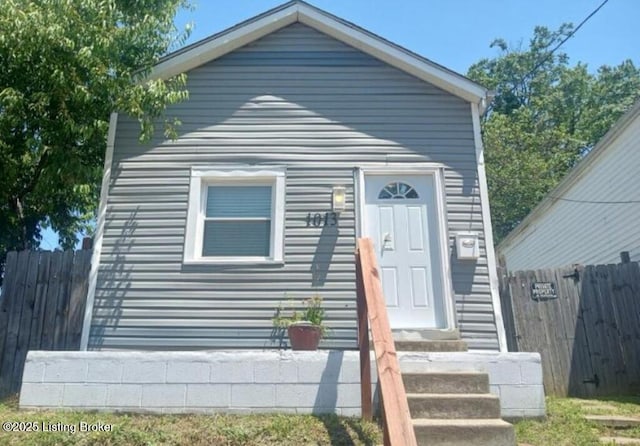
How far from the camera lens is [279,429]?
152 inches

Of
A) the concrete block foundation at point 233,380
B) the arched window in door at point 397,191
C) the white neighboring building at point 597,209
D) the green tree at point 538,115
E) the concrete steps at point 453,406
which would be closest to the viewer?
the concrete steps at point 453,406

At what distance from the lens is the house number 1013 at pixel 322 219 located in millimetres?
5879

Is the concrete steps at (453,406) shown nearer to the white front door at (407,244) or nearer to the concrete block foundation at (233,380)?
the concrete block foundation at (233,380)

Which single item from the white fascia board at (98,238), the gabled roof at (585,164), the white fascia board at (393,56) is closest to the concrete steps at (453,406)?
the white fascia board at (98,238)

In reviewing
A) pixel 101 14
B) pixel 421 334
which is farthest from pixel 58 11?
pixel 421 334

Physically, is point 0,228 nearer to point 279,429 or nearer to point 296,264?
point 296,264

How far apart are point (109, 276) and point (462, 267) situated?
14.1 ft

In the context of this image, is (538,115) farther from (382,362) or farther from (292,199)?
(382,362)

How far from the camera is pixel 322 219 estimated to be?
19.3ft

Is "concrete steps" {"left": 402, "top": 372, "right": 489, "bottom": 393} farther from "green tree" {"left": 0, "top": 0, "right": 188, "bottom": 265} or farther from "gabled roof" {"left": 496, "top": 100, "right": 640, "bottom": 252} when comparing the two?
"gabled roof" {"left": 496, "top": 100, "right": 640, "bottom": 252}

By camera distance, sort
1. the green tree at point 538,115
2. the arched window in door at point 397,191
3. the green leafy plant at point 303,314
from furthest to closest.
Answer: the green tree at point 538,115 < the arched window in door at point 397,191 < the green leafy plant at point 303,314

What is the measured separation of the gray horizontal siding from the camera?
556cm

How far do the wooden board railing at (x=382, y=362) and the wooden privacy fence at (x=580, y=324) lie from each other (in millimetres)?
2937

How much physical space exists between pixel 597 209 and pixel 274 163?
740 cm
